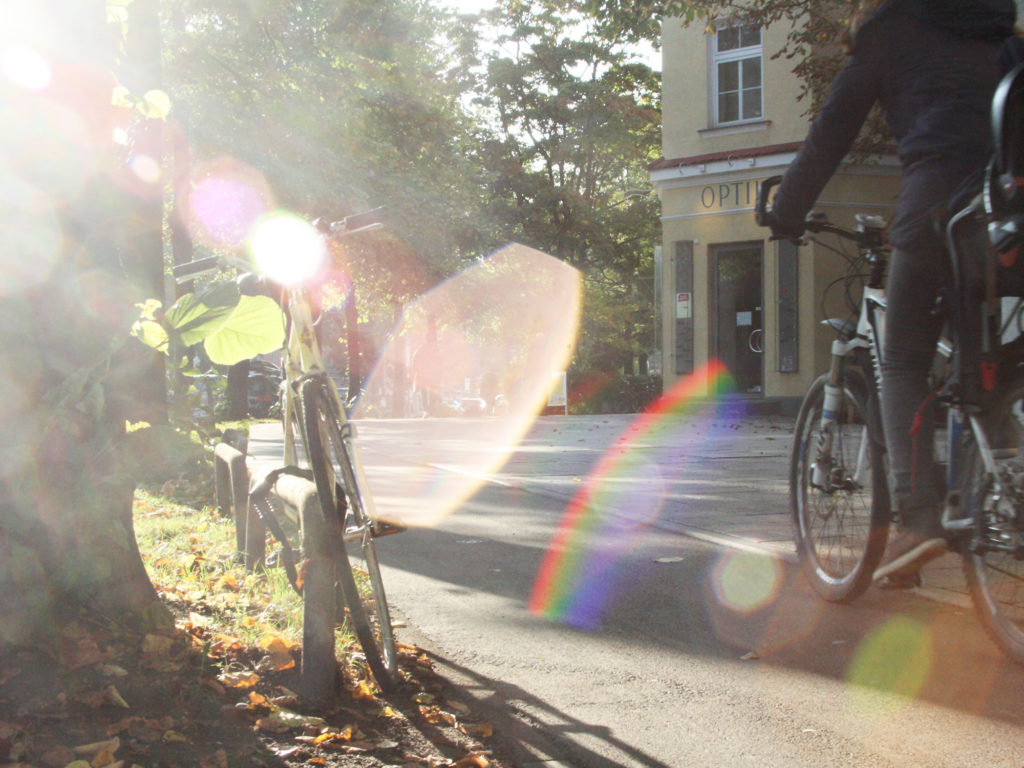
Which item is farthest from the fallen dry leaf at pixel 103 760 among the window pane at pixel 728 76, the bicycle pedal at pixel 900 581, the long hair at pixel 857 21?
the window pane at pixel 728 76

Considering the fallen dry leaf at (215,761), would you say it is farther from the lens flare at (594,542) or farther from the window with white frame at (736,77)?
the window with white frame at (736,77)

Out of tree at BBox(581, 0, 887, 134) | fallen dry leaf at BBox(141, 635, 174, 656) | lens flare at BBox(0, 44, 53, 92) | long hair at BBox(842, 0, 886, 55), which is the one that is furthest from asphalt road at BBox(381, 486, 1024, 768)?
tree at BBox(581, 0, 887, 134)

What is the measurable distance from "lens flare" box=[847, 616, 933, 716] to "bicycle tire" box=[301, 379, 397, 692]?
1.28m

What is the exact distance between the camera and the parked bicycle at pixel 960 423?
2.76m

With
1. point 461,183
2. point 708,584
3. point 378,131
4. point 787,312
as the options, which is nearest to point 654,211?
point 461,183

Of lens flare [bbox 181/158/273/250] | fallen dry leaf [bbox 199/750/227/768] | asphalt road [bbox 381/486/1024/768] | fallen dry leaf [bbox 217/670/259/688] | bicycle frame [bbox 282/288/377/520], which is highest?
lens flare [bbox 181/158/273/250]

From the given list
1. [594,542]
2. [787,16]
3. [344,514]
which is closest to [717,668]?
[344,514]

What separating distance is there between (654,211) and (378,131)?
14539mm

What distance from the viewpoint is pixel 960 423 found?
9.95 feet

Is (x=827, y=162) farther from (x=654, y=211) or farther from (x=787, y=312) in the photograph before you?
(x=654, y=211)

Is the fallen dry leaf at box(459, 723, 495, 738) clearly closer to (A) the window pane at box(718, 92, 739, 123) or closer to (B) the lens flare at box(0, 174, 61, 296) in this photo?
(B) the lens flare at box(0, 174, 61, 296)

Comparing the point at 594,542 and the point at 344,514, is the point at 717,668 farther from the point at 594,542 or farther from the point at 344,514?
the point at 594,542

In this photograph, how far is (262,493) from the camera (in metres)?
3.35

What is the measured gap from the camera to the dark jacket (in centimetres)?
298
